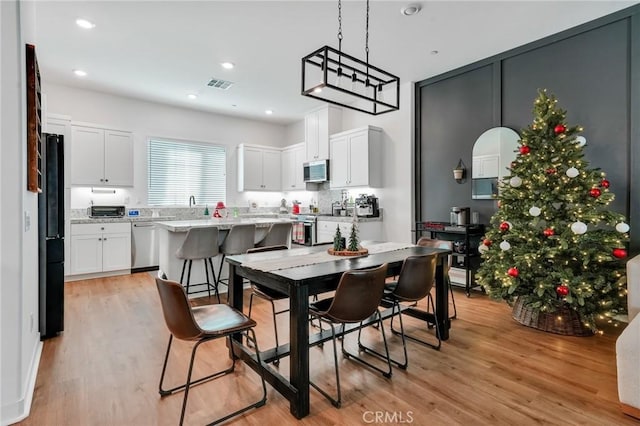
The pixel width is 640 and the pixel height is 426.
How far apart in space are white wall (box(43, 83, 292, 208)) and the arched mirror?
4.55m

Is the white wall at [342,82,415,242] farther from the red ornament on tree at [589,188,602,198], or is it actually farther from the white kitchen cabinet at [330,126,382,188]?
the red ornament on tree at [589,188,602,198]

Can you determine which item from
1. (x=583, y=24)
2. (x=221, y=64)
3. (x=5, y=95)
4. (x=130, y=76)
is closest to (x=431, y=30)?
(x=583, y=24)

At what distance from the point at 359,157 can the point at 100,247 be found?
4.45m

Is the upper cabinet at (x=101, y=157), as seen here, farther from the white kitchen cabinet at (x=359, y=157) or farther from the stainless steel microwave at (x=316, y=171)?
→ the white kitchen cabinet at (x=359, y=157)

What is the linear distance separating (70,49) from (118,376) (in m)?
4.01

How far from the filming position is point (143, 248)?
5875 millimetres

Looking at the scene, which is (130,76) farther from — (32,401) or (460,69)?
(460,69)

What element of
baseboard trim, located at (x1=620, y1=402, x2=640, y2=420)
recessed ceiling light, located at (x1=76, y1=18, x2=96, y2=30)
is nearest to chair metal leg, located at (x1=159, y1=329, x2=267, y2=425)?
baseboard trim, located at (x1=620, y1=402, x2=640, y2=420)

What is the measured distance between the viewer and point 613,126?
11.4ft

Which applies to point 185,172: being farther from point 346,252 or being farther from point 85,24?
point 346,252

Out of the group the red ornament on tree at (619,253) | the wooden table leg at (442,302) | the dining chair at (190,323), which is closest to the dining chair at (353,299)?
the dining chair at (190,323)

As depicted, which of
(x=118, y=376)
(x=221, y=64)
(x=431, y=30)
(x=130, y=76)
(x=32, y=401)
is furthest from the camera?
(x=130, y=76)

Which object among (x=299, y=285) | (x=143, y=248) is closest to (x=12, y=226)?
(x=299, y=285)

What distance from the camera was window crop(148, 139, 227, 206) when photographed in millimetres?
6438
